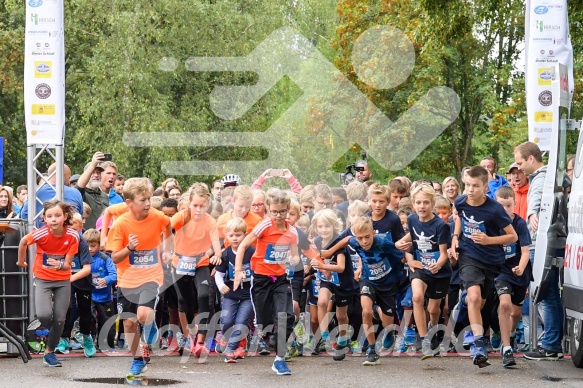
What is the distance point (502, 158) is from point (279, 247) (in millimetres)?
31944

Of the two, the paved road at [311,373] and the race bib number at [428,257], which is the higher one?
the race bib number at [428,257]

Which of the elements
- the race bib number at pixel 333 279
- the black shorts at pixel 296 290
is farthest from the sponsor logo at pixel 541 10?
the black shorts at pixel 296 290

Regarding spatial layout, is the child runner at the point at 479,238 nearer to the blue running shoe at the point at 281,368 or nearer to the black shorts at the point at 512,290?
the black shorts at the point at 512,290

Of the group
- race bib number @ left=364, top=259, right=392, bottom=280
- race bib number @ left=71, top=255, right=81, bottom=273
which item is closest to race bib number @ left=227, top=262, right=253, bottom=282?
race bib number @ left=364, top=259, right=392, bottom=280

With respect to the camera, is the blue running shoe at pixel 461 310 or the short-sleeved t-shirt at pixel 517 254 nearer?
the short-sleeved t-shirt at pixel 517 254

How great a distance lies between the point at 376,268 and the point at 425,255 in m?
0.54

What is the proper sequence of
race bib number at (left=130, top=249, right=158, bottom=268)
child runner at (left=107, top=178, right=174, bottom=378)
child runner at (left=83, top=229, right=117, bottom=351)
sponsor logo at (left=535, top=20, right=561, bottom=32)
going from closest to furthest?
child runner at (left=107, top=178, right=174, bottom=378)
race bib number at (left=130, top=249, right=158, bottom=268)
child runner at (left=83, top=229, right=117, bottom=351)
sponsor logo at (left=535, top=20, right=561, bottom=32)

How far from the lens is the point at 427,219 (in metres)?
12.4

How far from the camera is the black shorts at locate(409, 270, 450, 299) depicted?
12.5 m

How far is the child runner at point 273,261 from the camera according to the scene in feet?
38.0

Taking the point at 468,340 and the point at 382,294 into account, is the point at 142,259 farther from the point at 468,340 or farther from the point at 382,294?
the point at 468,340

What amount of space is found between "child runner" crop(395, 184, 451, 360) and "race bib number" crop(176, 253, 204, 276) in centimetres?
230

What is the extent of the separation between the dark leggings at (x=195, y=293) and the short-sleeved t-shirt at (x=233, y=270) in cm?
43

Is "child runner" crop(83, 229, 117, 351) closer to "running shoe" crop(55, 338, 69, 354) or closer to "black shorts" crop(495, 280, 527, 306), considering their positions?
"running shoe" crop(55, 338, 69, 354)
